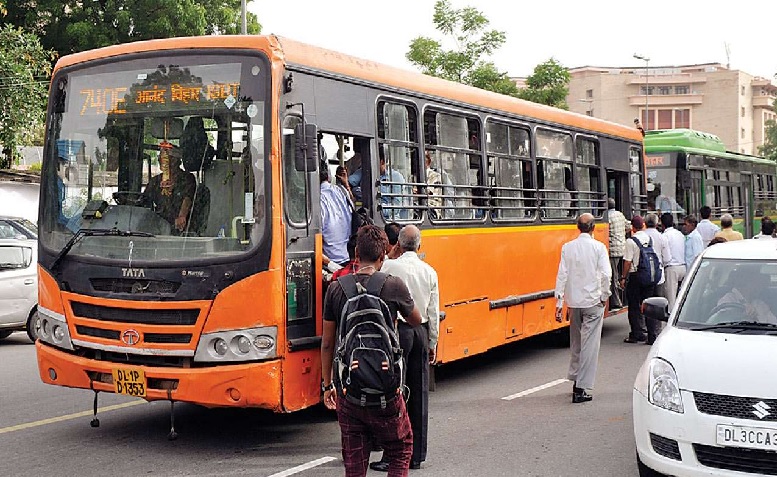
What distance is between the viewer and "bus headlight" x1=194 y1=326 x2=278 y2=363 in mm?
6855

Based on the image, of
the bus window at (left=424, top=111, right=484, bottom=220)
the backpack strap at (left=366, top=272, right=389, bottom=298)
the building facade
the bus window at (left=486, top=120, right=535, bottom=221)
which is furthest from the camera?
the building facade

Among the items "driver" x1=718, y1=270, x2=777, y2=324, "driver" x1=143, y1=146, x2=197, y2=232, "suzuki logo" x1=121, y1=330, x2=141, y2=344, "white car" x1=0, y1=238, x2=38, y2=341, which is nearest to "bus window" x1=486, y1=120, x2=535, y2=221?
"driver" x1=718, y1=270, x2=777, y2=324

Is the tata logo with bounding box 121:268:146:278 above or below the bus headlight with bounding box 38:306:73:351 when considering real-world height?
above

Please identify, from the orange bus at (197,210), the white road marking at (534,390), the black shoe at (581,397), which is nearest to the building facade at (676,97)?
the white road marking at (534,390)

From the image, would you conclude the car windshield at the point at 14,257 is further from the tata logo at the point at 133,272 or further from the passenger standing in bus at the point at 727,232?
the passenger standing in bus at the point at 727,232

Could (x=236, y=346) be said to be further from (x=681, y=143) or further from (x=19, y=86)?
(x=681, y=143)

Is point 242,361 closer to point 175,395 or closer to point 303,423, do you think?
point 175,395

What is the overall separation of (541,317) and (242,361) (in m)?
5.87

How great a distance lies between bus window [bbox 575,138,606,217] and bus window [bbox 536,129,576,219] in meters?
0.29

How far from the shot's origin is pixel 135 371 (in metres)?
6.99

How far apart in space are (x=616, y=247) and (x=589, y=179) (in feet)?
4.17

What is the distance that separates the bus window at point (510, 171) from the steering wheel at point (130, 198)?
441 cm

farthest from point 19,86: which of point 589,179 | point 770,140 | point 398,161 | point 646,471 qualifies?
point 770,140

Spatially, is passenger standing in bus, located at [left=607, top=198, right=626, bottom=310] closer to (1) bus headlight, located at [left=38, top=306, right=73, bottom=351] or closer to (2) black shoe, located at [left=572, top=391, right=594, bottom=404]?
(2) black shoe, located at [left=572, top=391, right=594, bottom=404]
